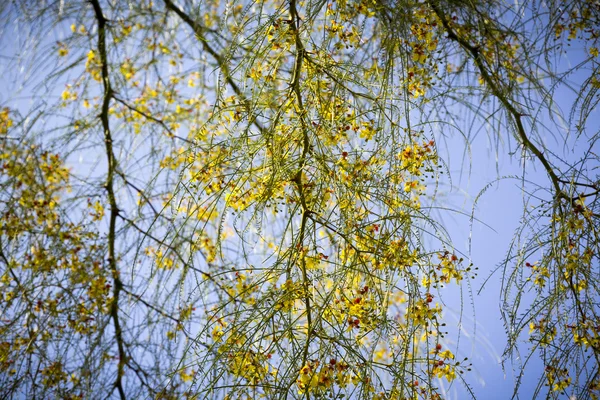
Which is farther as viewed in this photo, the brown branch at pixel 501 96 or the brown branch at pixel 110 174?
the brown branch at pixel 110 174

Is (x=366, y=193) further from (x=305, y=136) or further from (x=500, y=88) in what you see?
(x=500, y=88)

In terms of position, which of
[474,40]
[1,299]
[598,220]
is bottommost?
[598,220]

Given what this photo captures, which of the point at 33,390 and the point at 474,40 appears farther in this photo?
the point at 33,390

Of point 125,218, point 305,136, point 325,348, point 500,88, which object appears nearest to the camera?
point 325,348

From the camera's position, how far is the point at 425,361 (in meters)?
1.35

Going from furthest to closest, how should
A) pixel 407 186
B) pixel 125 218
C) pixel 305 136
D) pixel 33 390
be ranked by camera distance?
1. pixel 125 218
2. pixel 33 390
3. pixel 407 186
4. pixel 305 136

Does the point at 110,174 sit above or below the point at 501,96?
above

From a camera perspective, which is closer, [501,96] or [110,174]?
[501,96]

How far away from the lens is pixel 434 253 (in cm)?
143

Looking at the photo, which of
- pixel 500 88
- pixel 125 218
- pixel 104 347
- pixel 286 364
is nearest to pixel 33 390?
pixel 104 347

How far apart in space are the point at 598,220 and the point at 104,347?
5.74 ft

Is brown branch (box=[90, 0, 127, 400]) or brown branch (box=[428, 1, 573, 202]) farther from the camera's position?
brown branch (box=[90, 0, 127, 400])

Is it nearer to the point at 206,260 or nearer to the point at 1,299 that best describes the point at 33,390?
the point at 1,299

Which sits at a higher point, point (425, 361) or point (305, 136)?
point (305, 136)
